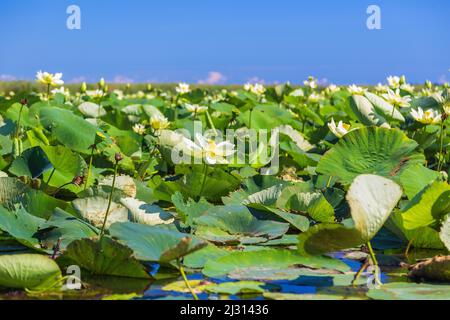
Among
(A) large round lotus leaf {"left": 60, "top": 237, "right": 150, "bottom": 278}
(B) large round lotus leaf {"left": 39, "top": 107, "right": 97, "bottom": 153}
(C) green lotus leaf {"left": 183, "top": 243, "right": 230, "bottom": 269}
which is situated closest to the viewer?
(A) large round lotus leaf {"left": 60, "top": 237, "right": 150, "bottom": 278}

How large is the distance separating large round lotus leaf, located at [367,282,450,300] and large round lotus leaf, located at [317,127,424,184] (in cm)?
76

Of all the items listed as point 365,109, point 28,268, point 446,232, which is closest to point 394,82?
point 365,109

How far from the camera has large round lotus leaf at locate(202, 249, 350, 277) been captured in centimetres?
154

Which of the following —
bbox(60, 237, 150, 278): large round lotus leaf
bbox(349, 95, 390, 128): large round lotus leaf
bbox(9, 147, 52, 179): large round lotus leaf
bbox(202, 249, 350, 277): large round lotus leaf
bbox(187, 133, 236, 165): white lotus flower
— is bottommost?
bbox(202, 249, 350, 277): large round lotus leaf

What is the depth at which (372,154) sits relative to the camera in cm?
219

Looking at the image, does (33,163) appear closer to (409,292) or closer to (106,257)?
(106,257)

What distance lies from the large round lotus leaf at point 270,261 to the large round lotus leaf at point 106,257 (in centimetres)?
18

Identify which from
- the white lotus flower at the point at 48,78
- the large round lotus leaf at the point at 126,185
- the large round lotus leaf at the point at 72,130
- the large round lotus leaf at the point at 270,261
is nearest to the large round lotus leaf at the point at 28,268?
the large round lotus leaf at the point at 270,261

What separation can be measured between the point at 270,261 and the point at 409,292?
355mm

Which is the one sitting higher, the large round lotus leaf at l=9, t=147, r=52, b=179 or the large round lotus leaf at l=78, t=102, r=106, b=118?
the large round lotus leaf at l=78, t=102, r=106, b=118

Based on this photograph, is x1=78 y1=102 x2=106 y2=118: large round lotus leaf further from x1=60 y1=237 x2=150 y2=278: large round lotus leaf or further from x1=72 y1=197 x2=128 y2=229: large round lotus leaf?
x1=60 y1=237 x2=150 y2=278: large round lotus leaf

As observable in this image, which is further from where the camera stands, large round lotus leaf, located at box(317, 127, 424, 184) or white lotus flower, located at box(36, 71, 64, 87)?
white lotus flower, located at box(36, 71, 64, 87)

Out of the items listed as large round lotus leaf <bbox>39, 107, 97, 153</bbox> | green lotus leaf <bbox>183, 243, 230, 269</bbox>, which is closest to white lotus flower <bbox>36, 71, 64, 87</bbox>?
large round lotus leaf <bbox>39, 107, 97, 153</bbox>

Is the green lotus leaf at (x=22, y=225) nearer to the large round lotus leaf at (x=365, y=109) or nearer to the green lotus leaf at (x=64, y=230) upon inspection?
the green lotus leaf at (x=64, y=230)
